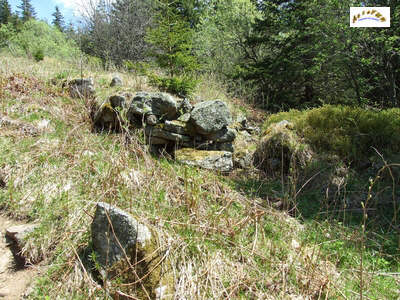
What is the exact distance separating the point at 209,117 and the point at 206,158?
0.67m

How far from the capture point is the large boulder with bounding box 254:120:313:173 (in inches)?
166

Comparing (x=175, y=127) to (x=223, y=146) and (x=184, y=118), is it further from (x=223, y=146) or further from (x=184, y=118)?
(x=223, y=146)

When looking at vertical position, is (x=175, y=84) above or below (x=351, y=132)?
above

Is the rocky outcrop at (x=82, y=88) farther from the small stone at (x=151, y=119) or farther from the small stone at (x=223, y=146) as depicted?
the small stone at (x=223, y=146)

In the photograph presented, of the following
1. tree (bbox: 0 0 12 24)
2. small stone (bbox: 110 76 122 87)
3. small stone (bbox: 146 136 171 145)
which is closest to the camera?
small stone (bbox: 146 136 171 145)

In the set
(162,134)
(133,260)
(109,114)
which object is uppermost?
(109,114)

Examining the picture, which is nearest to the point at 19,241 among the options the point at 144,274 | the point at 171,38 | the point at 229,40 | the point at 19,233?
the point at 19,233

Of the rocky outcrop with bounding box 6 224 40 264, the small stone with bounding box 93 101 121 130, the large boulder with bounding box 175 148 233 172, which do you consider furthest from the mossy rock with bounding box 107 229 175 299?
the small stone with bounding box 93 101 121 130

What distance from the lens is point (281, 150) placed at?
175 inches

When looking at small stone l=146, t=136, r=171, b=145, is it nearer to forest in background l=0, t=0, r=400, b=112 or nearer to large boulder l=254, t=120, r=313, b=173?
forest in background l=0, t=0, r=400, b=112

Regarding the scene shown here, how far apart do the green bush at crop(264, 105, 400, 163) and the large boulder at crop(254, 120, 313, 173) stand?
0.20 metres

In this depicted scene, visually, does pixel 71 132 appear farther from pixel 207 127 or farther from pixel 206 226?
pixel 206 226

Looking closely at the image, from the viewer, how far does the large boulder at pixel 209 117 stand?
405 cm

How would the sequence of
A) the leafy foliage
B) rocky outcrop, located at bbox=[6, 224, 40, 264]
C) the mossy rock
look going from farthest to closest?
the leafy foliage
rocky outcrop, located at bbox=[6, 224, 40, 264]
the mossy rock
